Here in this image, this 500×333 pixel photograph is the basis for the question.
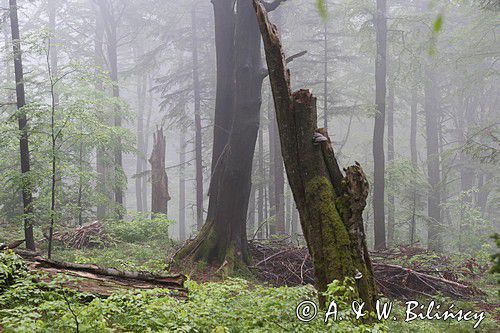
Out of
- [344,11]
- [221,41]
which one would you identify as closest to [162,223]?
[221,41]

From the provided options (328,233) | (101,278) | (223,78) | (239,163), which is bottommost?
(101,278)

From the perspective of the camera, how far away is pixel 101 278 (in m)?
6.24

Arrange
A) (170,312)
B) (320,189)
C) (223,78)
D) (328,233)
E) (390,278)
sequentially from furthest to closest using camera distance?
1. (223,78)
2. (390,278)
3. (320,189)
4. (328,233)
5. (170,312)

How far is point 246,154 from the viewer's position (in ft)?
36.2

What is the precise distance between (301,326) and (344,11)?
15.1 m

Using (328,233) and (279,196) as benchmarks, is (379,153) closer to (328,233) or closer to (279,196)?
(279,196)

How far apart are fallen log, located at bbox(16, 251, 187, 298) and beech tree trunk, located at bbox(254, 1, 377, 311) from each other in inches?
88.2

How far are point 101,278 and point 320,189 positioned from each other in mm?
3392

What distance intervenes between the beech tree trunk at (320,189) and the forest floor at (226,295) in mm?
521

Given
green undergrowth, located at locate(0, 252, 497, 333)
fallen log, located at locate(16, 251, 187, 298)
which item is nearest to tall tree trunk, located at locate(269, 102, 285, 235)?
fallen log, located at locate(16, 251, 187, 298)

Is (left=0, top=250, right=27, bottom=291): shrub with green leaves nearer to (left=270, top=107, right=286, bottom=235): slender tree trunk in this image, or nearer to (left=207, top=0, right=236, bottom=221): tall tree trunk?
(left=207, top=0, right=236, bottom=221): tall tree trunk

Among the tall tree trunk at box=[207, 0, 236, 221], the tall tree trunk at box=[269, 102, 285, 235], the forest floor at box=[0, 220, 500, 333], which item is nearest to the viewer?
the forest floor at box=[0, 220, 500, 333]

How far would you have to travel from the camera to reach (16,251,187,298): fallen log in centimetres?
590

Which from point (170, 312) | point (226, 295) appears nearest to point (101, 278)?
point (226, 295)
